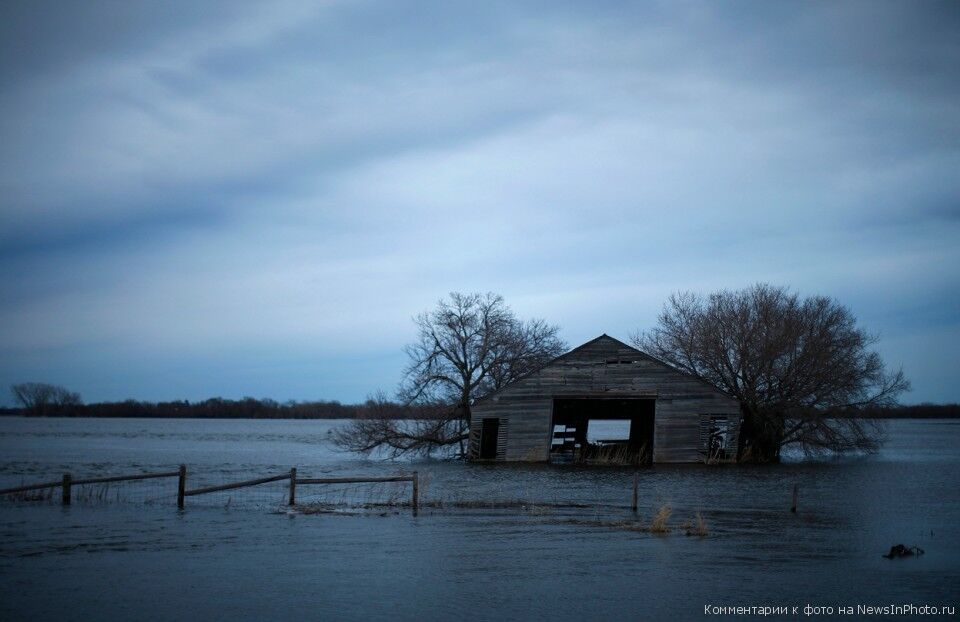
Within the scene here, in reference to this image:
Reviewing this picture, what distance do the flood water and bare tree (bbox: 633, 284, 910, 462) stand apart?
14785 millimetres

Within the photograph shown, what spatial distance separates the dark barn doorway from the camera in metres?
46.3

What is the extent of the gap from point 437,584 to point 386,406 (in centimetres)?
3541

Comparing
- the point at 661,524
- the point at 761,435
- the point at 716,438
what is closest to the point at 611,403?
the point at 716,438

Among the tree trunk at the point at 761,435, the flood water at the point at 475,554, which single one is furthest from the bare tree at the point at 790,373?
the flood water at the point at 475,554

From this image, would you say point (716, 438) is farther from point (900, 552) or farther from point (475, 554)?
point (475, 554)

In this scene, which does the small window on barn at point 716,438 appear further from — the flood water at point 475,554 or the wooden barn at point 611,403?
the flood water at point 475,554

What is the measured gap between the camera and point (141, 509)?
25.7 metres

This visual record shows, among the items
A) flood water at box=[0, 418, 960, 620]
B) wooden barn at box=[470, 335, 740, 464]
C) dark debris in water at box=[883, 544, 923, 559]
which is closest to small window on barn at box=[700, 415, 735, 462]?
wooden barn at box=[470, 335, 740, 464]

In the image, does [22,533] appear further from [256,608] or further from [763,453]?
[763,453]

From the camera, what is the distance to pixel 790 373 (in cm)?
4775

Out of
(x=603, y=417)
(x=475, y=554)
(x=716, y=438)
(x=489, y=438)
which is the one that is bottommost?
(x=475, y=554)

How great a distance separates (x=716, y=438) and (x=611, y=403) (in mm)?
5637

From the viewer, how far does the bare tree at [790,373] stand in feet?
156

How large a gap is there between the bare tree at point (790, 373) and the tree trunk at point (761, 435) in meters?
0.05
